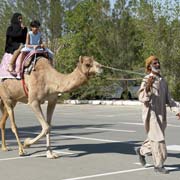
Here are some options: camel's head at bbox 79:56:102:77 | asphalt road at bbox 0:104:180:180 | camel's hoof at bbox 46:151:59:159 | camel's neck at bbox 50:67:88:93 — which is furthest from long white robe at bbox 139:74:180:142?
camel's hoof at bbox 46:151:59:159

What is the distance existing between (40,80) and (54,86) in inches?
12.8

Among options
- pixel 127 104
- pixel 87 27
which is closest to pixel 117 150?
pixel 127 104

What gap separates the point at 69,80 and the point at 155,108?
7.59 ft

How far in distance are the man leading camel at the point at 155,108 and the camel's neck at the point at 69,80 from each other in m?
1.70

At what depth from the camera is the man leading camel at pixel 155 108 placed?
9922mm

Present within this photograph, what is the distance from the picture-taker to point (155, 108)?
10047mm

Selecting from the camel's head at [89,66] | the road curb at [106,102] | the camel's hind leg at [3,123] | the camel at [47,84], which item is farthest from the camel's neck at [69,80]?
the road curb at [106,102]

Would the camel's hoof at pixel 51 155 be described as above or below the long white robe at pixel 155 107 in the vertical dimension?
below

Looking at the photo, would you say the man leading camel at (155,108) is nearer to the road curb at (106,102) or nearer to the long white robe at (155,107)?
the long white robe at (155,107)

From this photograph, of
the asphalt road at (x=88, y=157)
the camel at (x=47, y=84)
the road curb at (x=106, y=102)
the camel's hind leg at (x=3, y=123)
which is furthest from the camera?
the road curb at (x=106, y=102)

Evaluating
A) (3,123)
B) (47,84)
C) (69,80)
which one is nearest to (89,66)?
(69,80)

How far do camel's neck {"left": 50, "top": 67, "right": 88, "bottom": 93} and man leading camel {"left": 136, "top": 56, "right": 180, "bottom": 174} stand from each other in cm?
170

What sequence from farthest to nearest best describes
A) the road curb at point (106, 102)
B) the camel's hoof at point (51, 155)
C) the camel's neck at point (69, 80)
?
the road curb at point (106, 102) < the camel's hoof at point (51, 155) < the camel's neck at point (69, 80)

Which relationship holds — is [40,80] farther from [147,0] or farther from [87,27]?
[87,27]
